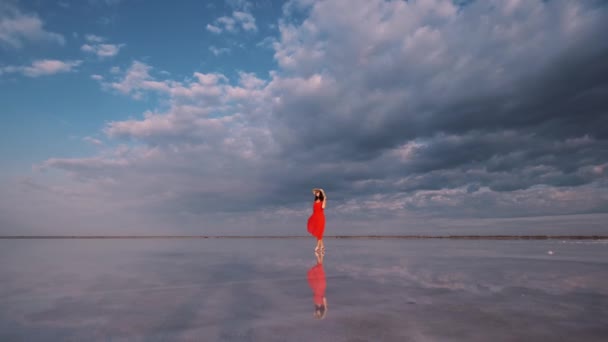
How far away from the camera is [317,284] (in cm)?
712

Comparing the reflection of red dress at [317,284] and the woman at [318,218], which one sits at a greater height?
the woman at [318,218]

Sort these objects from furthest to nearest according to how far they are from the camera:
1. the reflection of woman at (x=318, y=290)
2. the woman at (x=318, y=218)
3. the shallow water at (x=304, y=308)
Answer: the woman at (x=318, y=218), the reflection of woman at (x=318, y=290), the shallow water at (x=304, y=308)

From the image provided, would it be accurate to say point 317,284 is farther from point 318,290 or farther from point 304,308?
point 304,308

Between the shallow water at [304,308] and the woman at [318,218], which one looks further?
the woman at [318,218]

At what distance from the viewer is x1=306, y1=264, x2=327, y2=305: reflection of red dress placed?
567 cm

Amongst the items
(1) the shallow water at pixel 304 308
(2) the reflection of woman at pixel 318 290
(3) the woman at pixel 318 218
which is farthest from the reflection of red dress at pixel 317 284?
(3) the woman at pixel 318 218

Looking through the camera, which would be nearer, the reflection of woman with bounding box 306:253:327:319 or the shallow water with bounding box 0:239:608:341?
the shallow water with bounding box 0:239:608:341

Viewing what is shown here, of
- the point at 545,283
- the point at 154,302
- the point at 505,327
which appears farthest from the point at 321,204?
the point at 505,327

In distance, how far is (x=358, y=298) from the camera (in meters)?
5.64

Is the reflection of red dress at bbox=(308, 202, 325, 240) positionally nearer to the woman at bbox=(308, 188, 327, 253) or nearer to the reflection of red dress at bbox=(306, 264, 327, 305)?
the woman at bbox=(308, 188, 327, 253)

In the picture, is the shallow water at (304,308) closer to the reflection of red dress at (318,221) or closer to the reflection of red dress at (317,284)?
the reflection of red dress at (317,284)

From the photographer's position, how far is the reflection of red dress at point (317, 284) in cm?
567

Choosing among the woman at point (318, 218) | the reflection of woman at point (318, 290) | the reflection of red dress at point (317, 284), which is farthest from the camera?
the woman at point (318, 218)

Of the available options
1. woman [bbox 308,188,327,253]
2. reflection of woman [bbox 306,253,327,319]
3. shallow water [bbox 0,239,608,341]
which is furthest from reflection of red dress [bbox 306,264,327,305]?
woman [bbox 308,188,327,253]
